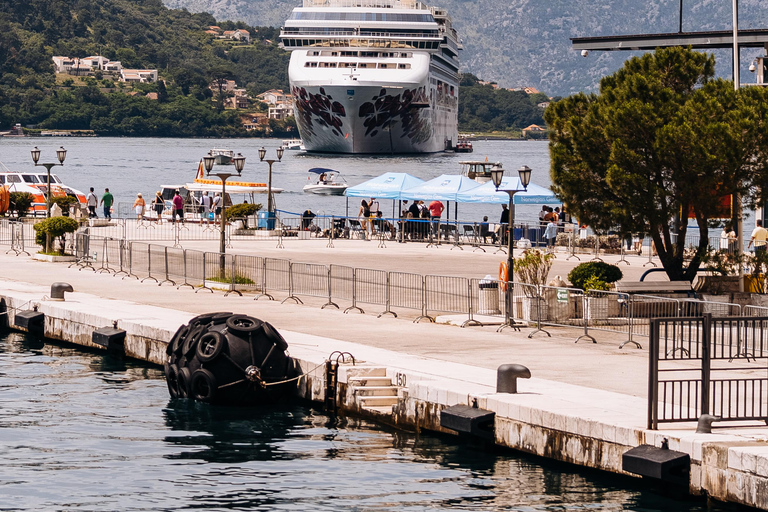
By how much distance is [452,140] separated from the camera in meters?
182

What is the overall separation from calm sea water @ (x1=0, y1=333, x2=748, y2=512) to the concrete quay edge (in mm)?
266

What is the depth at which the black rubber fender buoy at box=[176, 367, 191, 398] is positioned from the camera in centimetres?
1744

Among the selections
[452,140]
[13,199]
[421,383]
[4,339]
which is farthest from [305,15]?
[421,383]

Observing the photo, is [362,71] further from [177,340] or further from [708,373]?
[708,373]

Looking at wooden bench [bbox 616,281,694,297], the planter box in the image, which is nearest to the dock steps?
wooden bench [bbox 616,281,694,297]

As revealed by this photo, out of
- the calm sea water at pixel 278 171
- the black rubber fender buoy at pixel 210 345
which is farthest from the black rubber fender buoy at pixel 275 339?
the calm sea water at pixel 278 171

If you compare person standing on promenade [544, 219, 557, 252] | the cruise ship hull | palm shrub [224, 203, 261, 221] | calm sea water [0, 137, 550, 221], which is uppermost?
the cruise ship hull

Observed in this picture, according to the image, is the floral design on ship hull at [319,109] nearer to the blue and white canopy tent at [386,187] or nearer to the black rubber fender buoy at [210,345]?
the blue and white canopy tent at [386,187]

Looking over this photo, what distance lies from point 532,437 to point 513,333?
680cm

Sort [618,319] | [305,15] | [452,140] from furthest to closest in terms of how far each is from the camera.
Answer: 1. [452,140]
2. [305,15]
3. [618,319]

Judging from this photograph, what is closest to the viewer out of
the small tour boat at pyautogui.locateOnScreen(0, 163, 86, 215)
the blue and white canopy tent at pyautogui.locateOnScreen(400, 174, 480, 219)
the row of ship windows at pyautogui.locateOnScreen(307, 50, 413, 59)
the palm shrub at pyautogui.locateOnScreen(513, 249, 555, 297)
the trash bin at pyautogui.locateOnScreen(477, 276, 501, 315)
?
the trash bin at pyautogui.locateOnScreen(477, 276, 501, 315)

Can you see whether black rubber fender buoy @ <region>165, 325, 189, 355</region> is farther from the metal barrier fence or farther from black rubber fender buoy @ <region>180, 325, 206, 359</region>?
the metal barrier fence

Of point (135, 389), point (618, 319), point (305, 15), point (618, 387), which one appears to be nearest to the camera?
point (618, 387)

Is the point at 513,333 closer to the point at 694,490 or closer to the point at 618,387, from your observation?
the point at 618,387
